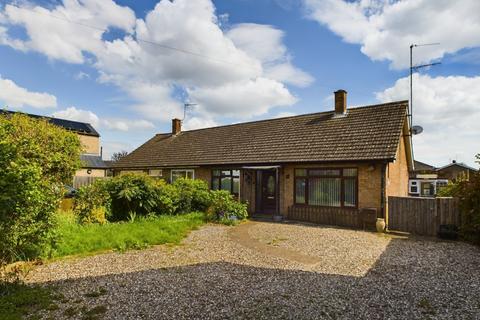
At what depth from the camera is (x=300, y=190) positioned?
16438 millimetres

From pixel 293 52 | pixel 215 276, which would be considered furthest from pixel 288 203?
pixel 215 276

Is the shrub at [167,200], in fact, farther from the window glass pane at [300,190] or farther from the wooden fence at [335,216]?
the window glass pane at [300,190]

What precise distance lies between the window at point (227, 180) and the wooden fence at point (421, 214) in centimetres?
868

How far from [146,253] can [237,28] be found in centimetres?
970

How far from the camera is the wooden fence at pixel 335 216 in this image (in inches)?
536

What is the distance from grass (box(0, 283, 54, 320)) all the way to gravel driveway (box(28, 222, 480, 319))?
307 mm

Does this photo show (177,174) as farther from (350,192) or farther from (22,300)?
(22,300)

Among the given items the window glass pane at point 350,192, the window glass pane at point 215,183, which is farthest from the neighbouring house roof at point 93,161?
the window glass pane at point 350,192

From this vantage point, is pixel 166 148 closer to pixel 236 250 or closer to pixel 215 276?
pixel 236 250

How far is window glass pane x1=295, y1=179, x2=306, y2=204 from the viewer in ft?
53.5

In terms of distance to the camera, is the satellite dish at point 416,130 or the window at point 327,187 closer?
the window at point 327,187

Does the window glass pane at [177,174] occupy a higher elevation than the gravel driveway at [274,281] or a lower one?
higher

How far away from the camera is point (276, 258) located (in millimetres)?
8664

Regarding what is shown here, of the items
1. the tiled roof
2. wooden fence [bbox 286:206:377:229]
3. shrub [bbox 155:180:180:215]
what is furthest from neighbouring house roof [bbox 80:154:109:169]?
wooden fence [bbox 286:206:377:229]
